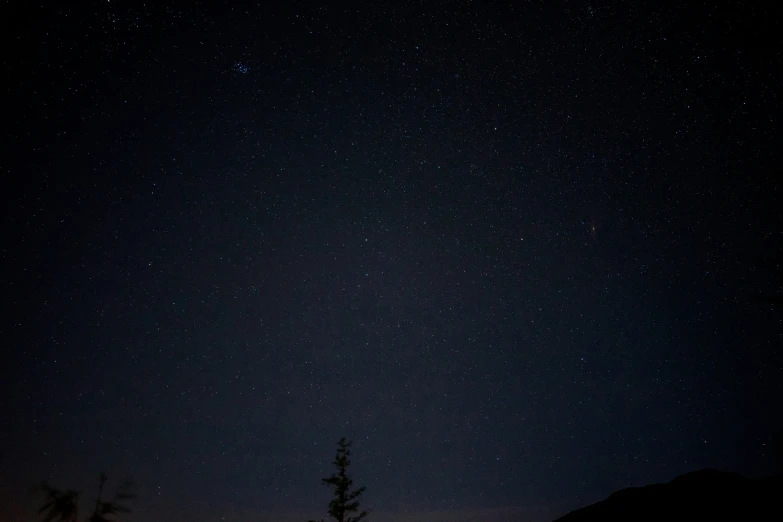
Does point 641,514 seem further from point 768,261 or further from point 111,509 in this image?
point 111,509

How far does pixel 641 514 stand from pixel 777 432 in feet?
78.3

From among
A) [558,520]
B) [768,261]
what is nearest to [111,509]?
[558,520]

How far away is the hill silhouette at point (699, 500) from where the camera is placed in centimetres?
693

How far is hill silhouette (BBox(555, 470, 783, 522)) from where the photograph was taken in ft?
22.7

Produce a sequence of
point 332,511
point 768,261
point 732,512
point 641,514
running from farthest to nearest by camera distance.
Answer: point 332,511 < point 641,514 < point 732,512 < point 768,261

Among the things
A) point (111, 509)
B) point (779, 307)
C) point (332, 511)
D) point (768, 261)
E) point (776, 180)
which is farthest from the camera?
point (332, 511)

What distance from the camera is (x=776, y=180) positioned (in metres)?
5.79

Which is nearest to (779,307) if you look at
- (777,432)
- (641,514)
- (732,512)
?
(732,512)

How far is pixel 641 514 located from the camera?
7.86m

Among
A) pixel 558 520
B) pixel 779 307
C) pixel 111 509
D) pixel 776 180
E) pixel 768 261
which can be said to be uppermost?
pixel 776 180

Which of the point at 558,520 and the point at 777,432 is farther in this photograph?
the point at 777,432

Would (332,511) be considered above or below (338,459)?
below

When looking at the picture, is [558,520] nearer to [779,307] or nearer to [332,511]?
[779,307]

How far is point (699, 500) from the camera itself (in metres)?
7.52
